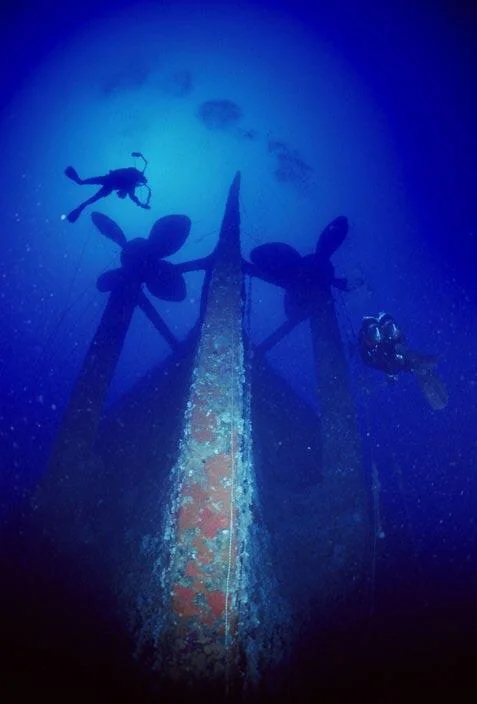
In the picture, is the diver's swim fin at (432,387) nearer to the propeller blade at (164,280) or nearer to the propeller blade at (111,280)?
the propeller blade at (164,280)

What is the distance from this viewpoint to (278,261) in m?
6.57

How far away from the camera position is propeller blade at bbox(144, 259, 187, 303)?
6355mm

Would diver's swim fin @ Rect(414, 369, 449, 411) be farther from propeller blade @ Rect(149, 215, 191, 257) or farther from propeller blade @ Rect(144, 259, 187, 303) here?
propeller blade @ Rect(149, 215, 191, 257)

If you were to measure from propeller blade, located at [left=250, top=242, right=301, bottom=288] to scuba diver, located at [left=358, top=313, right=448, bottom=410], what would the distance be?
1.52 meters

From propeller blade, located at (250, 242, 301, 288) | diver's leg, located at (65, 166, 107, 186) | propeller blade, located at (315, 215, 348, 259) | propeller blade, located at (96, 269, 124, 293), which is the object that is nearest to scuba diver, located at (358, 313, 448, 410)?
propeller blade, located at (315, 215, 348, 259)

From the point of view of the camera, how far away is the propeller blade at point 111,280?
5891 mm

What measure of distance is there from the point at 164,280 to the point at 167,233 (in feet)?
2.58

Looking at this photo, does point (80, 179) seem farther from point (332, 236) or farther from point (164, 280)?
point (332, 236)

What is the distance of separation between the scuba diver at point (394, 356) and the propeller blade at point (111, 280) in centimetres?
409

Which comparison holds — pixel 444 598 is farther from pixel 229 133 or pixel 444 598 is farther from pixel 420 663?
pixel 229 133

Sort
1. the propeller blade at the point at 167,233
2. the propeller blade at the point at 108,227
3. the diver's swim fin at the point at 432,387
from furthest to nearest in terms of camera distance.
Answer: the propeller blade at the point at 108,227 → the propeller blade at the point at 167,233 → the diver's swim fin at the point at 432,387

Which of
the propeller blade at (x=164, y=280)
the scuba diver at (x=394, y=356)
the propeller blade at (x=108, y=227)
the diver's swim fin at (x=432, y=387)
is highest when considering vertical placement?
the propeller blade at (x=108, y=227)

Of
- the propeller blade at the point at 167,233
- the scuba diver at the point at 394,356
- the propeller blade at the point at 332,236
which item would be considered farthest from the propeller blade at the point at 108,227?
the scuba diver at the point at 394,356

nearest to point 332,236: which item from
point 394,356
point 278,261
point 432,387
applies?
point 278,261
